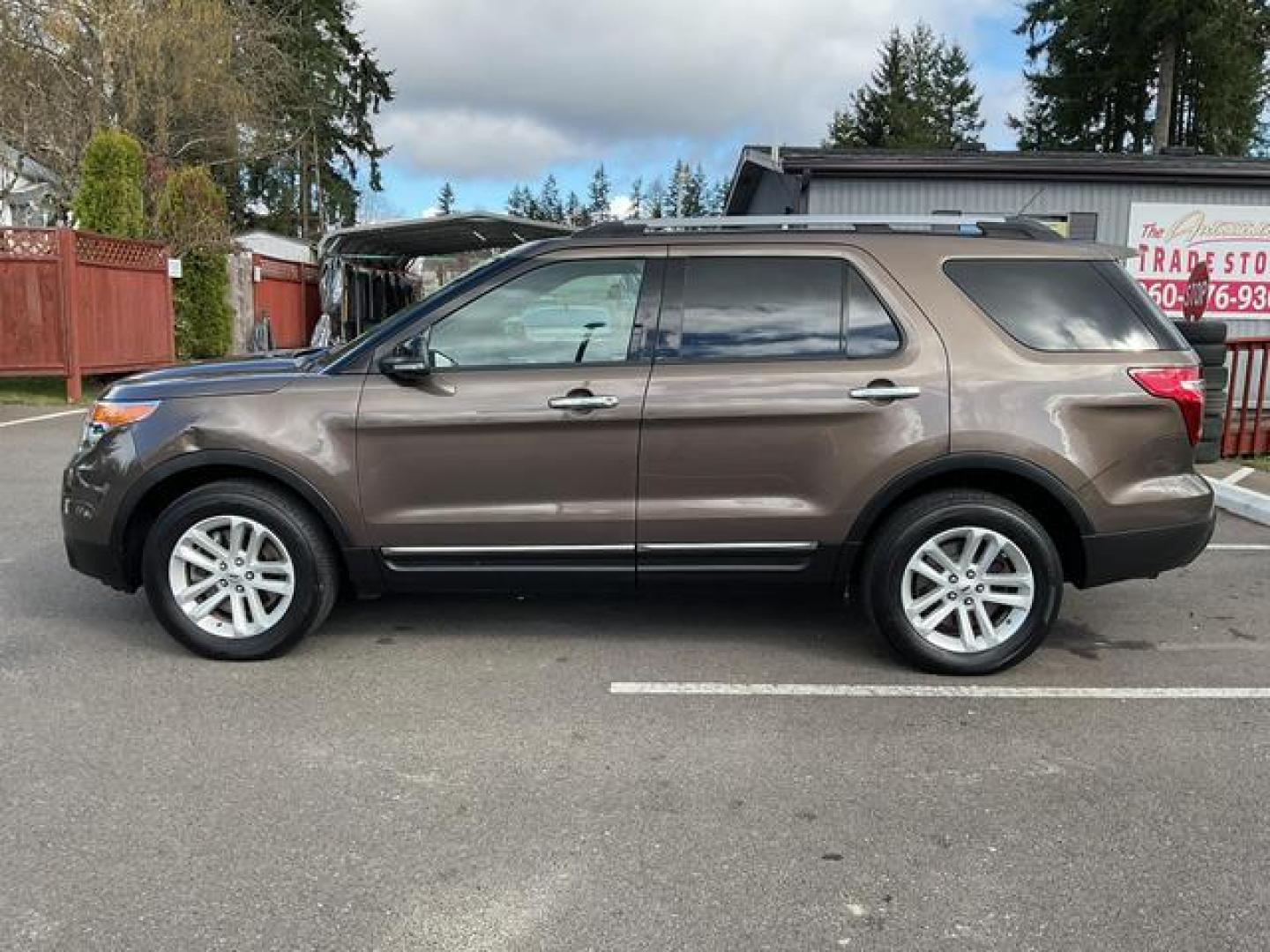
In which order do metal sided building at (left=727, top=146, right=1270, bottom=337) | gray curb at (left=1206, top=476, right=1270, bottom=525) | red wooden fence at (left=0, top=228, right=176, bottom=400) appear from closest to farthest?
gray curb at (left=1206, top=476, right=1270, bottom=525) < red wooden fence at (left=0, top=228, right=176, bottom=400) < metal sided building at (left=727, top=146, right=1270, bottom=337)

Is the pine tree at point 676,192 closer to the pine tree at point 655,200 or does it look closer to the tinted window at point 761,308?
the pine tree at point 655,200

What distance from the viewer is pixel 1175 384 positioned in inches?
175

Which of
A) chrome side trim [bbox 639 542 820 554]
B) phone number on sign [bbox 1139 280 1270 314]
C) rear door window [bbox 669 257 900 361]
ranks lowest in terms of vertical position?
chrome side trim [bbox 639 542 820 554]

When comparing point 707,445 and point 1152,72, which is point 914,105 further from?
point 707,445

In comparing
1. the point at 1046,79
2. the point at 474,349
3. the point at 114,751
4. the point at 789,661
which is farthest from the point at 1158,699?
the point at 1046,79

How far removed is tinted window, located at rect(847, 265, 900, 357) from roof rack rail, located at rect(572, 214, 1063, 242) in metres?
0.31

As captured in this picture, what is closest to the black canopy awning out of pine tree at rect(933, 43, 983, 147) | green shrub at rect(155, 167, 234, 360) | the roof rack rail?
green shrub at rect(155, 167, 234, 360)

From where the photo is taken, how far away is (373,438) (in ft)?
14.7

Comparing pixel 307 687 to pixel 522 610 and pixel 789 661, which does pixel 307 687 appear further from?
pixel 789 661

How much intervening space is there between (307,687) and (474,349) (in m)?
1.57

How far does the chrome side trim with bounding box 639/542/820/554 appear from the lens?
4.50 m

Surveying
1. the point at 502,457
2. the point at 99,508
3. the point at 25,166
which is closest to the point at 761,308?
the point at 502,457

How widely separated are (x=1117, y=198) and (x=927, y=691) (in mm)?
13397

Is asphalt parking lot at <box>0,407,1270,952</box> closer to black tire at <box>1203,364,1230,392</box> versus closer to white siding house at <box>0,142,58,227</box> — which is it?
black tire at <box>1203,364,1230,392</box>
